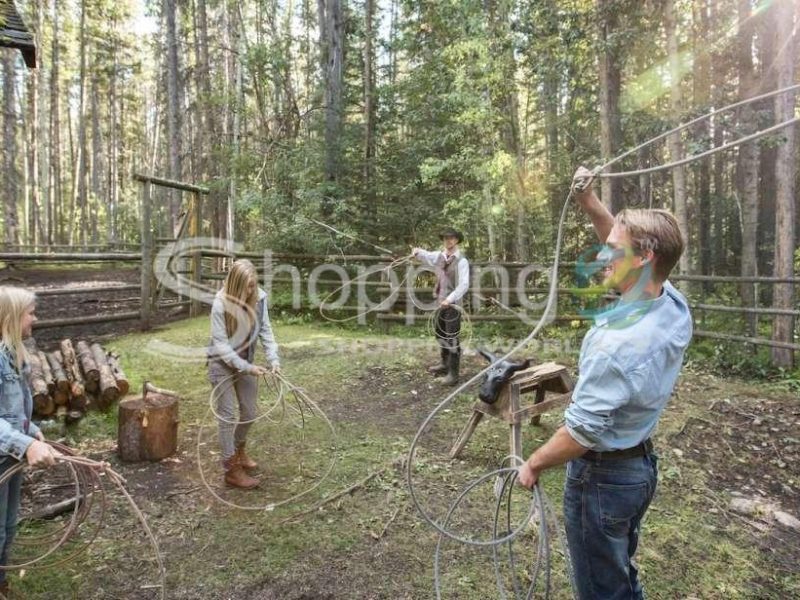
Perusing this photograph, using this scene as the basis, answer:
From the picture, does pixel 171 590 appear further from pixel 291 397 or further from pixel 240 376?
pixel 291 397

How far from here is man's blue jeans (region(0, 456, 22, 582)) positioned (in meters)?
2.20

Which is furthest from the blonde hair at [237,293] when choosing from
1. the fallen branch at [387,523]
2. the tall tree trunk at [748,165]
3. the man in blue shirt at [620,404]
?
the tall tree trunk at [748,165]

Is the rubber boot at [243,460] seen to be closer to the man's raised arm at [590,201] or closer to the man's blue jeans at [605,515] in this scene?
the man's blue jeans at [605,515]

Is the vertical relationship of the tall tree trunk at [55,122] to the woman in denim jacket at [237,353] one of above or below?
above

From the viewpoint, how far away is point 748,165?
9.20 meters

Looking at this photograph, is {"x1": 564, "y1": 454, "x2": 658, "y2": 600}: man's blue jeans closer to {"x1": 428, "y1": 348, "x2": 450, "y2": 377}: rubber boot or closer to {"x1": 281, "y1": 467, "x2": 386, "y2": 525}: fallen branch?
{"x1": 281, "y1": 467, "x2": 386, "y2": 525}: fallen branch

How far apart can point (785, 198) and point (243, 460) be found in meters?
7.91

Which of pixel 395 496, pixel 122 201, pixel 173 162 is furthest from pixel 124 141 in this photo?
pixel 395 496

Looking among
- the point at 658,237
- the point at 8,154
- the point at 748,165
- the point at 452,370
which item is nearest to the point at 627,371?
the point at 658,237

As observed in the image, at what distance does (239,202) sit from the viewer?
32.1ft

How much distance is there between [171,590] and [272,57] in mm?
10284

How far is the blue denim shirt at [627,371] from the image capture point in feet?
4.69

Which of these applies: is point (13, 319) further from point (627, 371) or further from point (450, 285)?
point (450, 285)

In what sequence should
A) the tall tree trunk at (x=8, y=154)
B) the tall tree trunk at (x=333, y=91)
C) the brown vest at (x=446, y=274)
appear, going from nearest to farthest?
the brown vest at (x=446, y=274)
the tall tree trunk at (x=333, y=91)
the tall tree trunk at (x=8, y=154)
